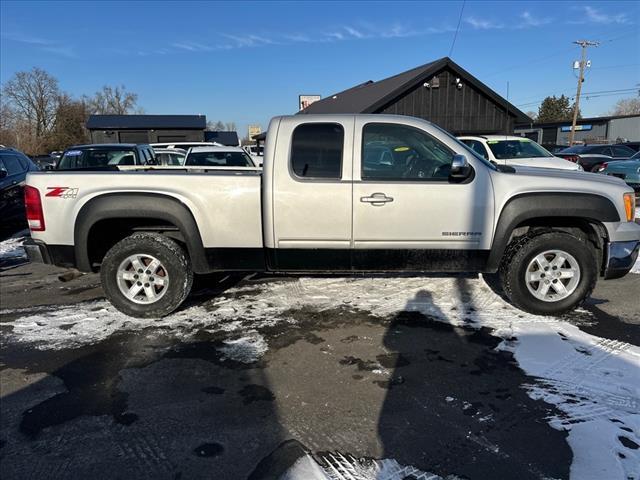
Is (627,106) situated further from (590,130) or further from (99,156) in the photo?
(99,156)

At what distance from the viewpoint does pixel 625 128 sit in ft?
182

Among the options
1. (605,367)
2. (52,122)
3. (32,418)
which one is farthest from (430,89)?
(52,122)

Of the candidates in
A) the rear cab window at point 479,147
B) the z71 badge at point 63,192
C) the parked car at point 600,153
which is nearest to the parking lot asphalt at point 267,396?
the z71 badge at point 63,192

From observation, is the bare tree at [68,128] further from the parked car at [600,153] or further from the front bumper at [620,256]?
the front bumper at [620,256]

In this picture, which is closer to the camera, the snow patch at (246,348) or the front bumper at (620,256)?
the snow patch at (246,348)

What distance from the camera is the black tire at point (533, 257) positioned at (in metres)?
4.39

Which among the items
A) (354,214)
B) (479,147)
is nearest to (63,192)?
(354,214)

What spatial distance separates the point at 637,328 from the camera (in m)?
4.31

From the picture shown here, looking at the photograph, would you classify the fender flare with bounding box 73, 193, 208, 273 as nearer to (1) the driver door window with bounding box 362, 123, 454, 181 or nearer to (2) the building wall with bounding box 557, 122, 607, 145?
(1) the driver door window with bounding box 362, 123, 454, 181

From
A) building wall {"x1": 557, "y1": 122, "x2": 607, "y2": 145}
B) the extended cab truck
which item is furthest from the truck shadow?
building wall {"x1": 557, "y1": 122, "x2": 607, "y2": 145}

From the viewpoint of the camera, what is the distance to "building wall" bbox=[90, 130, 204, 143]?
130ft

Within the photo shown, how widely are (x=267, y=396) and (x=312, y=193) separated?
191cm

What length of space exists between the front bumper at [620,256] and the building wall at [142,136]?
4016 centimetres

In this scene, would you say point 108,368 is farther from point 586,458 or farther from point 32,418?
point 586,458
